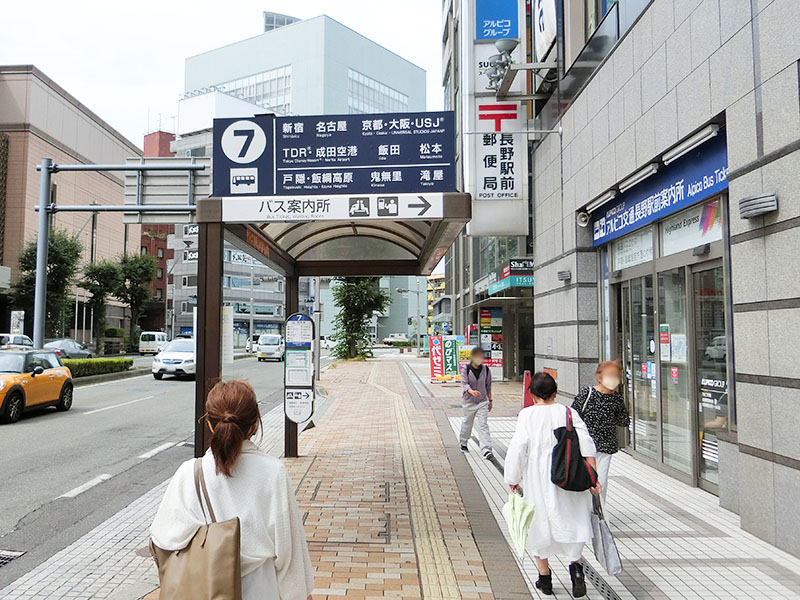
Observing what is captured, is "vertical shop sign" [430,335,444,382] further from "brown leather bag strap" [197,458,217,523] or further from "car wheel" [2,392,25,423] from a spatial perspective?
"brown leather bag strap" [197,458,217,523]

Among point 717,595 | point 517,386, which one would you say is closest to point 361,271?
point 717,595

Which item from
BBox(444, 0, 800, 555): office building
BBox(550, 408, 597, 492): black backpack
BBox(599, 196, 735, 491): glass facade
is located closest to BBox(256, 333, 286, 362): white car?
BBox(444, 0, 800, 555): office building

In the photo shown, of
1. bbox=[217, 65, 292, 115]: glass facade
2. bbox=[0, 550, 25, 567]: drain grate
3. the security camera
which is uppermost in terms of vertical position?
bbox=[217, 65, 292, 115]: glass facade

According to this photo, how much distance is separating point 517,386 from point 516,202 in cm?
1098

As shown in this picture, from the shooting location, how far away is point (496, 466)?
26.7 feet

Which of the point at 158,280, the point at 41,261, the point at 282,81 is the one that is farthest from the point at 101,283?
→ the point at 282,81

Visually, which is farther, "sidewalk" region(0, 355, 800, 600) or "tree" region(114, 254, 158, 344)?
"tree" region(114, 254, 158, 344)

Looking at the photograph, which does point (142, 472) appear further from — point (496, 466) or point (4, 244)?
point (4, 244)

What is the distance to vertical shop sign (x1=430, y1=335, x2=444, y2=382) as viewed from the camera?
22.1 metres

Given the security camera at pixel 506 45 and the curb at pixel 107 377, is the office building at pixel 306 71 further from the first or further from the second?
the security camera at pixel 506 45

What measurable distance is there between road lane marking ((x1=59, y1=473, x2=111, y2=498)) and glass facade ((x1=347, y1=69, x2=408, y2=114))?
82.2 m

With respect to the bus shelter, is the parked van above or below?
below

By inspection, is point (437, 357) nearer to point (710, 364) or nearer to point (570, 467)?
point (710, 364)

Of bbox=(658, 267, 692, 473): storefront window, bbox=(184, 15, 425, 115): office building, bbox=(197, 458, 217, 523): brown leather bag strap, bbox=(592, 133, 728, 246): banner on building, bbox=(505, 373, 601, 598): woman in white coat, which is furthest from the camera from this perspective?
bbox=(184, 15, 425, 115): office building
